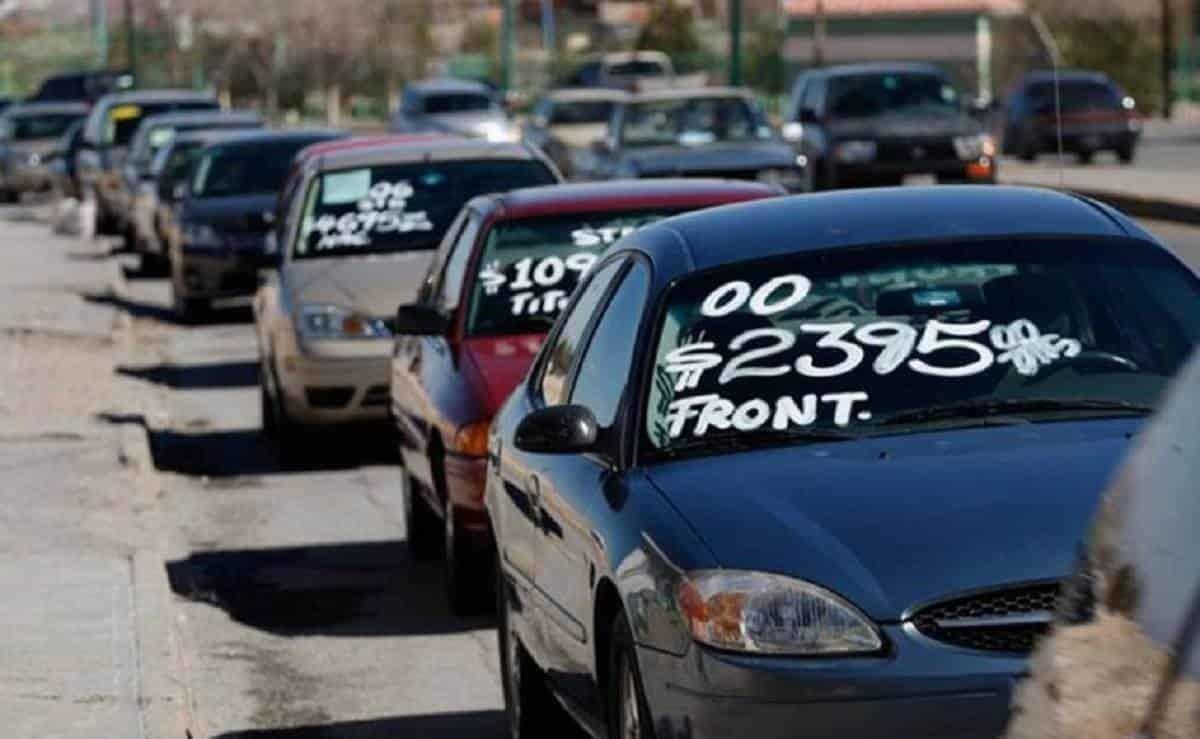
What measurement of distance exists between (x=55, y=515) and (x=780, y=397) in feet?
22.5

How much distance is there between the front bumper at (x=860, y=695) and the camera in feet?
18.8

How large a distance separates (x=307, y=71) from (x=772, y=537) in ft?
278

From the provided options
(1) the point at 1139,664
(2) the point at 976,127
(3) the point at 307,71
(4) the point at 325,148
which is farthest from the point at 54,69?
(1) the point at 1139,664

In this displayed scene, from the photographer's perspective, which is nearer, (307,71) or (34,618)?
(34,618)

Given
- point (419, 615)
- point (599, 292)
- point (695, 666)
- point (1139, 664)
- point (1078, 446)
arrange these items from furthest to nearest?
point (419, 615) < point (599, 292) < point (1078, 446) < point (695, 666) < point (1139, 664)

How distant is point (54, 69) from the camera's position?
358ft

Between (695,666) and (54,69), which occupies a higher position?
(695,666)

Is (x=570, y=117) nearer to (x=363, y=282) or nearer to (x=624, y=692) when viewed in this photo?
(x=363, y=282)

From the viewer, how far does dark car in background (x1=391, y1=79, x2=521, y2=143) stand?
1916 inches

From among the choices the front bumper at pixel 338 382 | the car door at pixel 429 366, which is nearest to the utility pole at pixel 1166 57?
the front bumper at pixel 338 382

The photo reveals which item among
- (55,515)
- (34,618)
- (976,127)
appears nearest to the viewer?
(34,618)

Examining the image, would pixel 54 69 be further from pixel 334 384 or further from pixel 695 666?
pixel 695 666

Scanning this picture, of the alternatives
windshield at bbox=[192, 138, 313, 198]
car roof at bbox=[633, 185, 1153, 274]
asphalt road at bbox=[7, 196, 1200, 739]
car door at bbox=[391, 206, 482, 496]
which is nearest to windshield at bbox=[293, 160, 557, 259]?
asphalt road at bbox=[7, 196, 1200, 739]

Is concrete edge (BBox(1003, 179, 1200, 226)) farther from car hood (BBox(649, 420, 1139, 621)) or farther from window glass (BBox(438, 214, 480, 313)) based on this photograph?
car hood (BBox(649, 420, 1139, 621))
